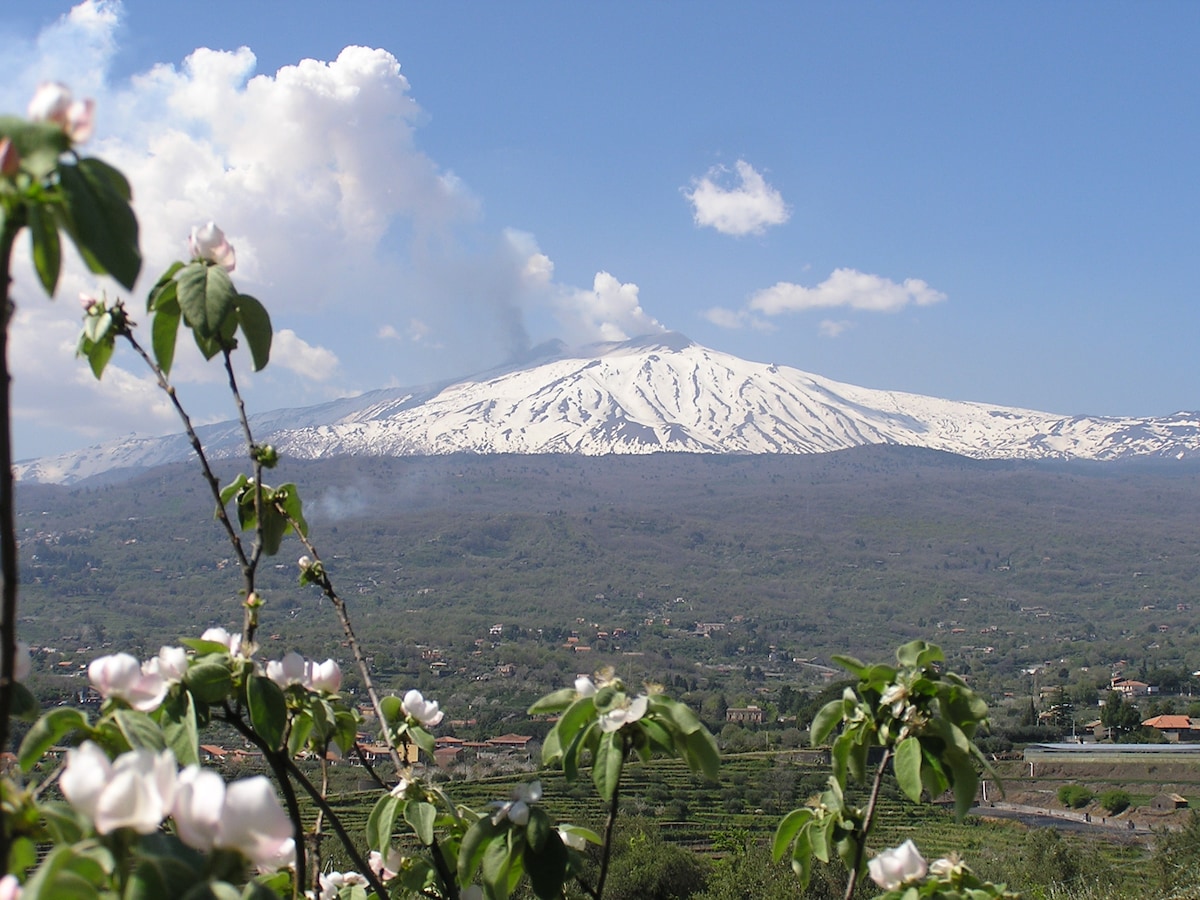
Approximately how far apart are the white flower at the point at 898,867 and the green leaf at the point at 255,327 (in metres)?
1.21

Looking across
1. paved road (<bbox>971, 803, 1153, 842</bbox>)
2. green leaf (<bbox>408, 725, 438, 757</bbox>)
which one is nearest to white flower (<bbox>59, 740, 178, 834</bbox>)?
green leaf (<bbox>408, 725, 438, 757</bbox>)

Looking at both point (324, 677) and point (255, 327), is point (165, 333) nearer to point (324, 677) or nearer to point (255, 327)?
point (255, 327)

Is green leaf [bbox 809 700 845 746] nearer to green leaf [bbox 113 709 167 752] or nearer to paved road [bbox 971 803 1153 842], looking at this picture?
green leaf [bbox 113 709 167 752]

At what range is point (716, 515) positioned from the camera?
543ft

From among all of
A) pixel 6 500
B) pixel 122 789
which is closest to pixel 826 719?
pixel 122 789

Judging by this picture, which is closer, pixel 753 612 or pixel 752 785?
pixel 752 785

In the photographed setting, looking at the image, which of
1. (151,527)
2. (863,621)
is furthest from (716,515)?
(151,527)

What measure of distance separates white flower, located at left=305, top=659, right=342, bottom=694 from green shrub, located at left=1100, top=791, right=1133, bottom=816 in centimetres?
4221

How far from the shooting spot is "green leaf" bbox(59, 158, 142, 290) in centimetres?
82

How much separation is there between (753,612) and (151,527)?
3356 inches

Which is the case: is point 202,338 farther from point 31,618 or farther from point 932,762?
point 31,618

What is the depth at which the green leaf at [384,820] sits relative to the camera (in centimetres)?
174

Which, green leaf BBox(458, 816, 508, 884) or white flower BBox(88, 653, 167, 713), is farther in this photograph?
green leaf BBox(458, 816, 508, 884)

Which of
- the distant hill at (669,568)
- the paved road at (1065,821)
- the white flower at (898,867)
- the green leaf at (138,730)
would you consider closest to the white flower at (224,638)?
the green leaf at (138,730)
